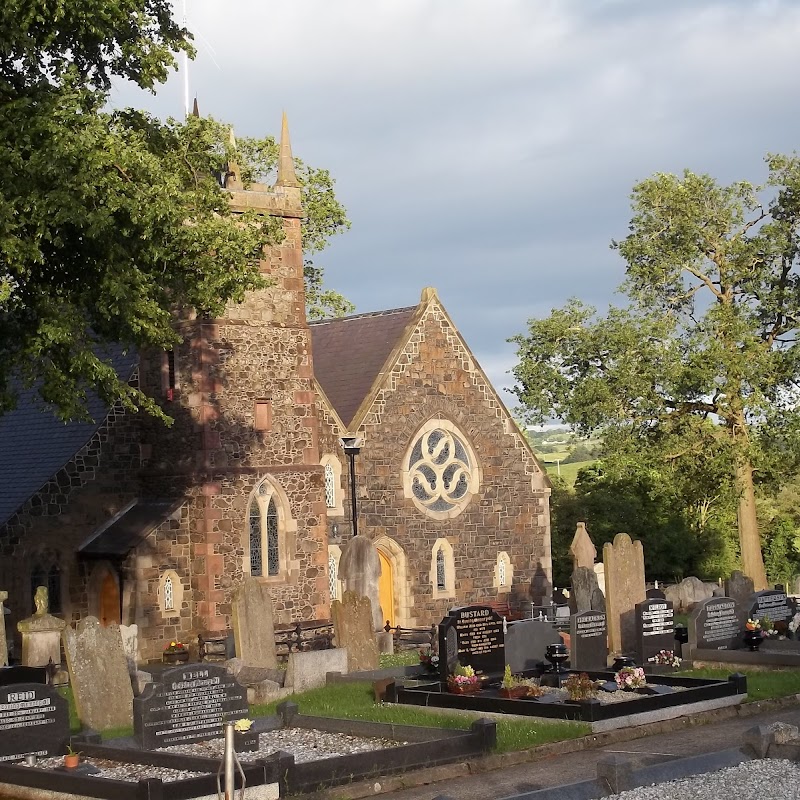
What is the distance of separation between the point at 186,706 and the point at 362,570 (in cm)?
1198

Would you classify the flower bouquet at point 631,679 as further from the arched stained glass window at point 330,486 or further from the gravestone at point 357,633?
the arched stained glass window at point 330,486

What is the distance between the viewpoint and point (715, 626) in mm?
24016

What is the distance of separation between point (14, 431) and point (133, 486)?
3526 millimetres

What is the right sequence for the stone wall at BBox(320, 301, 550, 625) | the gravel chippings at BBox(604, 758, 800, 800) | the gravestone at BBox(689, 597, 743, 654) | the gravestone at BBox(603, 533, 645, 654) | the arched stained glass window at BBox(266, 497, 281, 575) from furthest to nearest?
the stone wall at BBox(320, 301, 550, 625) → the arched stained glass window at BBox(266, 497, 281, 575) → the gravestone at BBox(603, 533, 645, 654) → the gravestone at BBox(689, 597, 743, 654) → the gravel chippings at BBox(604, 758, 800, 800)

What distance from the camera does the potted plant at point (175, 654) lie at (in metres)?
28.4

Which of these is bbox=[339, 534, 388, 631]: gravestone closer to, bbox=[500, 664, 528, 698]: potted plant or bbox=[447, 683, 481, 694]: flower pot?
bbox=[447, 683, 481, 694]: flower pot

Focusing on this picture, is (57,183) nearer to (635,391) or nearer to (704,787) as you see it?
(704,787)

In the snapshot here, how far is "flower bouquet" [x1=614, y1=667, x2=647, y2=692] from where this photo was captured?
19.3m

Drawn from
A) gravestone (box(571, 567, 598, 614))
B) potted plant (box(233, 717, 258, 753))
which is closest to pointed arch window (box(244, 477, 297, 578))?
gravestone (box(571, 567, 598, 614))

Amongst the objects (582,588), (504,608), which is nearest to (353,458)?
(504,608)

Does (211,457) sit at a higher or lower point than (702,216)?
lower

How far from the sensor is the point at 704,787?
1310 cm

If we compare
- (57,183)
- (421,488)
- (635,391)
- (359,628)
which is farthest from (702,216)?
(57,183)

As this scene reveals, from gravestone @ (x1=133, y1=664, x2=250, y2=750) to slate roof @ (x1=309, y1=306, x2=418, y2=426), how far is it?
17.3 m
